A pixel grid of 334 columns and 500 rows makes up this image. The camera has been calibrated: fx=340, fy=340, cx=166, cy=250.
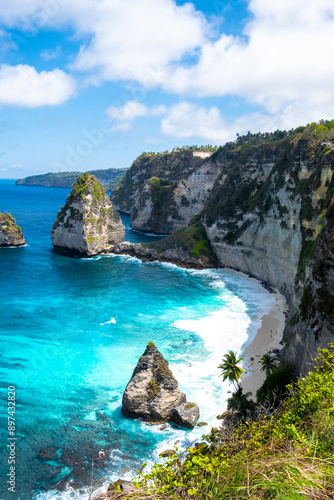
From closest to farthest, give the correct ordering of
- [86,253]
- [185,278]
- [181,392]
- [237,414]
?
[237,414] < [181,392] < [185,278] < [86,253]

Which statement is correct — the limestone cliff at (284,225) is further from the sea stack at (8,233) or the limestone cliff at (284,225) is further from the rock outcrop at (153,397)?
the sea stack at (8,233)

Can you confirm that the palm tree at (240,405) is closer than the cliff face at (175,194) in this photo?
Yes

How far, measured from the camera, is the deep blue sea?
89.8 ft

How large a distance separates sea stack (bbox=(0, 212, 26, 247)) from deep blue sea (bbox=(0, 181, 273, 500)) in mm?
11948

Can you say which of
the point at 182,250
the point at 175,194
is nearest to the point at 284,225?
the point at 182,250

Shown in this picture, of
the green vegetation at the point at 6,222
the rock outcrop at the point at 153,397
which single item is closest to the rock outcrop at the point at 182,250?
the green vegetation at the point at 6,222

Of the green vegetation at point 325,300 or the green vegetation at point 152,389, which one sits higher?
the green vegetation at point 325,300

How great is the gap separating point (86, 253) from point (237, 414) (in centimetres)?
6747

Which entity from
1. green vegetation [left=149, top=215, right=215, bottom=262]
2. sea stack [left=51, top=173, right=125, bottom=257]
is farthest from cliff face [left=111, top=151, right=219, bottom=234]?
sea stack [left=51, top=173, right=125, bottom=257]

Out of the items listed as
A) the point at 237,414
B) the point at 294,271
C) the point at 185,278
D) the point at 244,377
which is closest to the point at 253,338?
the point at 244,377

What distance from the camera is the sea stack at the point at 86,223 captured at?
89.4m

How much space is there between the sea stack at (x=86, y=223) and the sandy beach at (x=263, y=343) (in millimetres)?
51325

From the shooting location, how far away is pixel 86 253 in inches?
3536

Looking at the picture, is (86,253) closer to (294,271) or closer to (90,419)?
(294,271)
